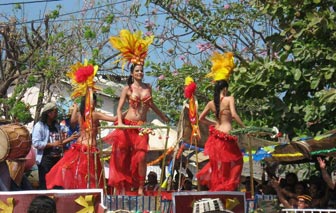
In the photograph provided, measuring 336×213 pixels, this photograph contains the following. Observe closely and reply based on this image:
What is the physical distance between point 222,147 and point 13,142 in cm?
226

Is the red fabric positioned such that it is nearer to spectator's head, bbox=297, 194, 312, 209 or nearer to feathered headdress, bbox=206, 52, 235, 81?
feathered headdress, bbox=206, 52, 235, 81

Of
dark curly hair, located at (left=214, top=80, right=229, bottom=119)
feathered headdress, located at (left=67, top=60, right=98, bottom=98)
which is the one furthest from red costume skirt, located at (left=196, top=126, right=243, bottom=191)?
feathered headdress, located at (left=67, top=60, right=98, bottom=98)

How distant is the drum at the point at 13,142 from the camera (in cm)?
813

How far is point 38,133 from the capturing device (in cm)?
1013

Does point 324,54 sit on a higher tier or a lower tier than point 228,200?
higher

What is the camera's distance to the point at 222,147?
28.8 feet

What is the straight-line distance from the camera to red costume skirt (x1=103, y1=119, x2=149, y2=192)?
8.88 meters

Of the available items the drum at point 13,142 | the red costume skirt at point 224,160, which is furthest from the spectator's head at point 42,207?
the red costume skirt at point 224,160

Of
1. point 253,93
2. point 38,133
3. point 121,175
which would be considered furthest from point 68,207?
point 253,93

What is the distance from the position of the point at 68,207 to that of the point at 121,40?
8.15ft

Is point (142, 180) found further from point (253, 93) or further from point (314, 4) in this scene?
point (314, 4)

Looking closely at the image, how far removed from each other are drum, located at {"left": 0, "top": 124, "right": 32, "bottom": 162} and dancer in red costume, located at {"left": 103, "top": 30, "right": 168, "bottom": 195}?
1009 mm

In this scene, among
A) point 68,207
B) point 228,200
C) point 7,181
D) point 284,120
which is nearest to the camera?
point 68,207

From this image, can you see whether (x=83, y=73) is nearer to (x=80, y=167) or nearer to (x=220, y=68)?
(x=80, y=167)
